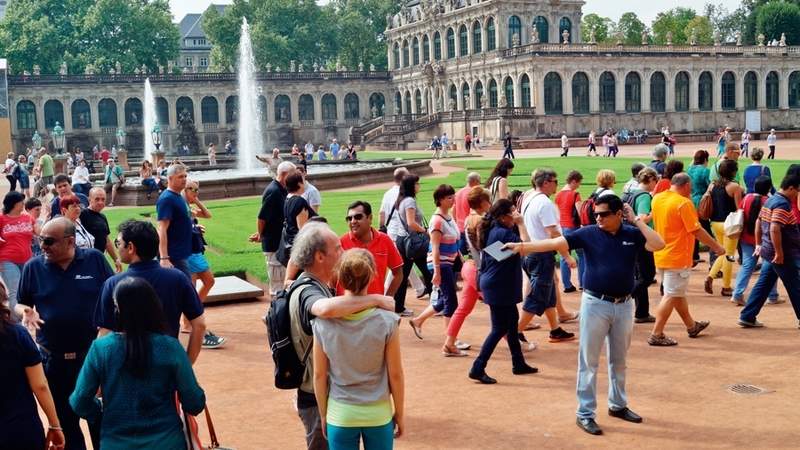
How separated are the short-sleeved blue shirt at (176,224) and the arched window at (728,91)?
7312 centimetres

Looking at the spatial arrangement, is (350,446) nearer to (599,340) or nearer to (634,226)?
(599,340)

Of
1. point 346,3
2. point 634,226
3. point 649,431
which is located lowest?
point 649,431

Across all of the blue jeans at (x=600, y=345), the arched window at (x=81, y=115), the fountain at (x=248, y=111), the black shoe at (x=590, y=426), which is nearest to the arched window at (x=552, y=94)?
the fountain at (x=248, y=111)

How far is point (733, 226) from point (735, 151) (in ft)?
9.21

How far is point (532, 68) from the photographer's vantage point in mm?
69938

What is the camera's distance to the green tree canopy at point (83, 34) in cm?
8575

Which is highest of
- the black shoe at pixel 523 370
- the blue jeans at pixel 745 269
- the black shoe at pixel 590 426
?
the blue jeans at pixel 745 269

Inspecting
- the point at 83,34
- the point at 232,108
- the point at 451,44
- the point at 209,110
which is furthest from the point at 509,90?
the point at 83,34

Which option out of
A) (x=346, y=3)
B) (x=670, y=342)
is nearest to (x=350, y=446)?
(x=670, y=342)

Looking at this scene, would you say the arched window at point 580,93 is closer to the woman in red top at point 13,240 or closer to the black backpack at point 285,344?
the woman in red top at point 13,240

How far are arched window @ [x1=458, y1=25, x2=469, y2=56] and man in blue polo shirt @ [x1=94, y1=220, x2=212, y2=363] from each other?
A: 79.2m

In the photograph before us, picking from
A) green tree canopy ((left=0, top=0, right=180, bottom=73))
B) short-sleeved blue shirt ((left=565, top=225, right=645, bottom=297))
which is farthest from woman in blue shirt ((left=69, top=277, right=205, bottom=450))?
green tree canopy ((left=0, top=0, right=180, bottom=73))

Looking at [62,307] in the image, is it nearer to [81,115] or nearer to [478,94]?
[478,94]

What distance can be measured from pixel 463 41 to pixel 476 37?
2.13 meters
